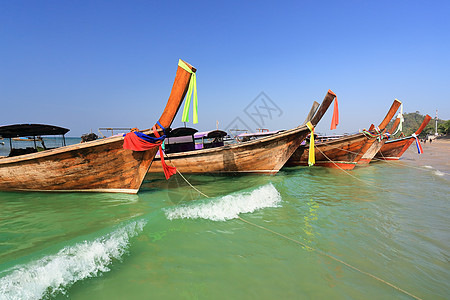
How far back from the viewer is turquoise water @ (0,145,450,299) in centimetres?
239

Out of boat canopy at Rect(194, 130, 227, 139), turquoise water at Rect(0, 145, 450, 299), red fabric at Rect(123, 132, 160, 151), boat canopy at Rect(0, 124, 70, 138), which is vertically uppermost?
boat canopy at Rect(0, 124, 70, 138)

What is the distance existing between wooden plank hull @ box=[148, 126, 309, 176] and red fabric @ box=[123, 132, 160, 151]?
332 cm

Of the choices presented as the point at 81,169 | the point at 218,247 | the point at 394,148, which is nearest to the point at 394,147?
the point at 394,148

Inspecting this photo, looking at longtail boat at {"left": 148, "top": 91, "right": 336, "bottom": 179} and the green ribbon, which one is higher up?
the green ribbon

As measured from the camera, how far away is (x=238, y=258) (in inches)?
118

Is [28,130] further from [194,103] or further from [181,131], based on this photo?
[194,103]

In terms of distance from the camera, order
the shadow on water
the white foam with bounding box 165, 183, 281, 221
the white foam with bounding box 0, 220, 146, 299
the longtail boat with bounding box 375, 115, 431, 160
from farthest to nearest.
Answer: the longtail boat with bounding box 375, 115, 431, 160 → the shadow on water → the white foam with bounding box 165, 183, 281, 221 → the white foam with bounding box 0, 220, 146, 299

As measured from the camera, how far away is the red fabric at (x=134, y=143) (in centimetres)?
539

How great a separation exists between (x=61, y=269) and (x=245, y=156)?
22.5ft

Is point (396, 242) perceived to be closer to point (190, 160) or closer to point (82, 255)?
point (82, 255)

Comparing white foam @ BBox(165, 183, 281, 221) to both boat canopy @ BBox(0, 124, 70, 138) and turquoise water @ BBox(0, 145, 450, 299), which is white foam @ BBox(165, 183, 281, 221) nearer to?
turquoise water @ BBox(0, 145, 450, 299)

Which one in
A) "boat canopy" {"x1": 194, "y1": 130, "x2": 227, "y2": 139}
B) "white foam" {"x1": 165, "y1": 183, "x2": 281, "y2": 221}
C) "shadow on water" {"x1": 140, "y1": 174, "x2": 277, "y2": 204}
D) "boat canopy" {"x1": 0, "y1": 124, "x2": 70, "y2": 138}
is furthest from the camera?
"boat canopy" {"x1": 194, "y1": 130, "x2": 227, "y2": 139}

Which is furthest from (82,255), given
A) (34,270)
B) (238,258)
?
(238,258)

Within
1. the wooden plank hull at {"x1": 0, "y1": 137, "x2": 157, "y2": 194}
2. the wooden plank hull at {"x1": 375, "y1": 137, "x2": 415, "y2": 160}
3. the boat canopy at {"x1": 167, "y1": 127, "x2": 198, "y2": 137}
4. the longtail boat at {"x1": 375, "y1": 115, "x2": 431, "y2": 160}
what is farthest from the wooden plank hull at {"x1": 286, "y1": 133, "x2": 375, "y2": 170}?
the wooden plank hull at {"x1": 0, "y1": 137, "x2": 157, "y2": 194}
